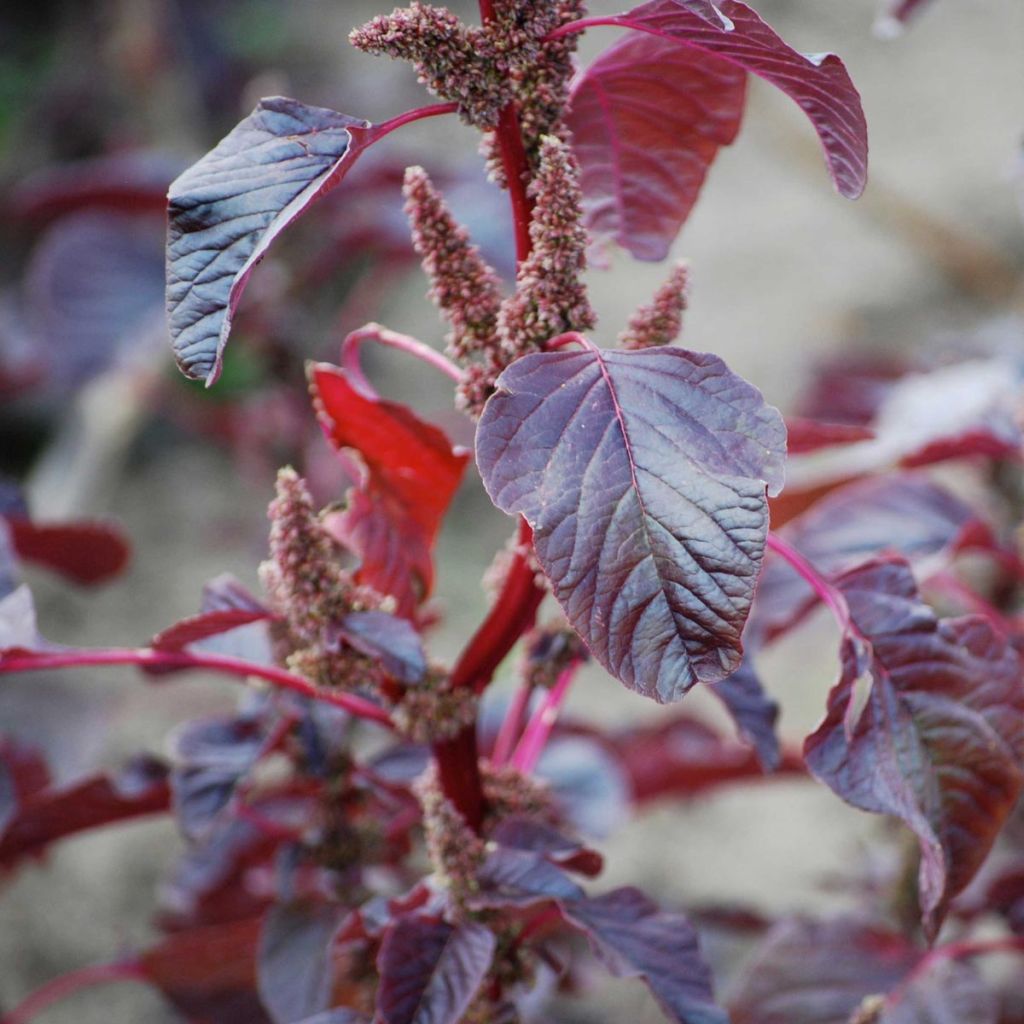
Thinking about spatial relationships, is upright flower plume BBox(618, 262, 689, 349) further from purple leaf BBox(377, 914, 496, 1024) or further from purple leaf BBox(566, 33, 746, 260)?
purple leaf BBox(377, 914, 496, 1024)

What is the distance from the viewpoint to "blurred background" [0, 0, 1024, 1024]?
1.65m

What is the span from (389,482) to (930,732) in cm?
33

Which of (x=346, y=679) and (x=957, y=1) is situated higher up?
(x=957, y=1)

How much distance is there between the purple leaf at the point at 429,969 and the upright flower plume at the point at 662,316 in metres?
0.33

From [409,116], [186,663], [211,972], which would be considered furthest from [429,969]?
[409,116]

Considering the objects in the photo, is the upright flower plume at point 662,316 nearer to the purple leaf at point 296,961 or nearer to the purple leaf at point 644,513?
the purple leaf at point 644,513

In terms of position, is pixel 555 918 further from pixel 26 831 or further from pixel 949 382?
pixel 949 382

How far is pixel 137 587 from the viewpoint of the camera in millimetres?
2324

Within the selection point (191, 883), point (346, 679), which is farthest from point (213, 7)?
point (346, 679)

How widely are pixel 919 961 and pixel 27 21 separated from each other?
308cm

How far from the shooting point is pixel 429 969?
2.18 ft

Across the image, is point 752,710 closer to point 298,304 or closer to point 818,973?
point 818,973

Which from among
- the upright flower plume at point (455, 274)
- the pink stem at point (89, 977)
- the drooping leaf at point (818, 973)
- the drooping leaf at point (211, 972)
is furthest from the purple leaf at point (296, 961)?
the upright flower plume at point (455, 274)

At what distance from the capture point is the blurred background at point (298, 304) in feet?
5.43
